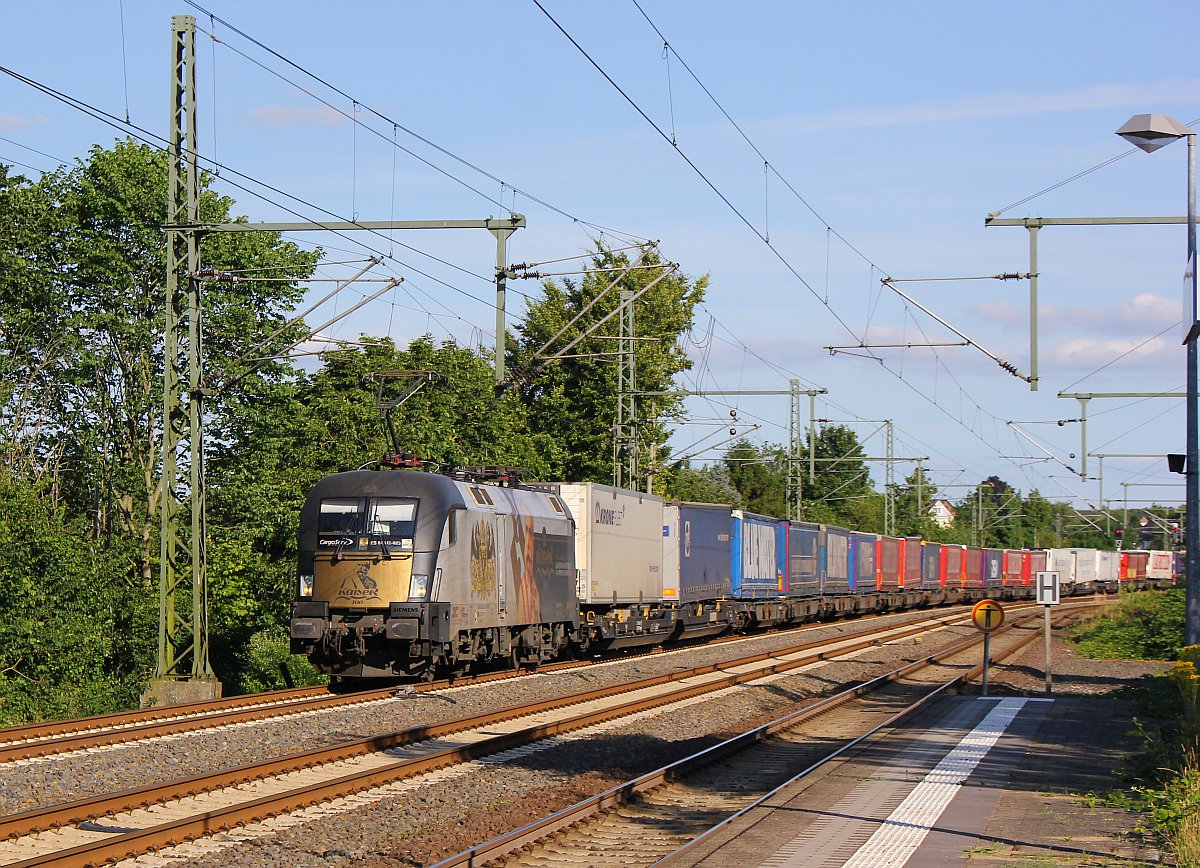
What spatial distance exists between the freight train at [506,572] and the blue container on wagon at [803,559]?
26.2 inches

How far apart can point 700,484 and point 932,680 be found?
182 ft

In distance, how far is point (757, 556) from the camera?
40.7 meters

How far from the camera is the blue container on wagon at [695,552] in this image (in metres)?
33.3

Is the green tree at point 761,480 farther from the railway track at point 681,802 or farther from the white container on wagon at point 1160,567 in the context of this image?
the railway track at point 681,802

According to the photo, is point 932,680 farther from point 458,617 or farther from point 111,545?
point 111,545

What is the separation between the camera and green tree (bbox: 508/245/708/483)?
58094 mm

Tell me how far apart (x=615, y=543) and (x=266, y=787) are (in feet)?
55.6

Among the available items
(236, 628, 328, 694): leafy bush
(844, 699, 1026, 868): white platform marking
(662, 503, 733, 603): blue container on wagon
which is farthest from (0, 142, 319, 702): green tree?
(844, 699, 1026, 868): white platform marking

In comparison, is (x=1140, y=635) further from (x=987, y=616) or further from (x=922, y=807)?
(x=922, y=807)

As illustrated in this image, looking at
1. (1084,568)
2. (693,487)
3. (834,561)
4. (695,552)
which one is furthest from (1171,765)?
(1084,568)

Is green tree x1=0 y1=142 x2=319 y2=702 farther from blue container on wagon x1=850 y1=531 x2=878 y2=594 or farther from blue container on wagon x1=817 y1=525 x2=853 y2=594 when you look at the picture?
blue container on wagon x1=850 y1=531 x2=878 y2=594

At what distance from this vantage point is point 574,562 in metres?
26.9

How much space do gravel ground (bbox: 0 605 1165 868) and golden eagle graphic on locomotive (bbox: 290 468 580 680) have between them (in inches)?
37.7

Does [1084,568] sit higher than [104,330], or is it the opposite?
[104,330]
